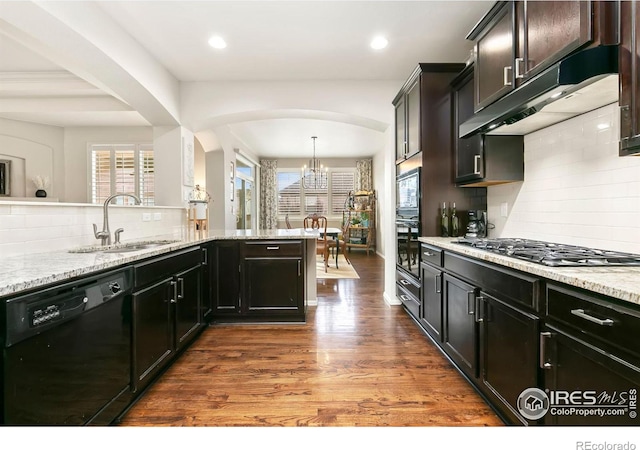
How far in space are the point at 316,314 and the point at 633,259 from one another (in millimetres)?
2638

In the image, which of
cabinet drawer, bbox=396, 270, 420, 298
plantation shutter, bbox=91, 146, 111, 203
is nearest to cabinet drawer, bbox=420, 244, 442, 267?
cabinet drawer, bbox=396, 270, 420, 298

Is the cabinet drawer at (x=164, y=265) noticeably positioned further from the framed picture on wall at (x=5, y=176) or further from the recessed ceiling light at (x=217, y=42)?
the framed picture on wall at (x=5, y=176)

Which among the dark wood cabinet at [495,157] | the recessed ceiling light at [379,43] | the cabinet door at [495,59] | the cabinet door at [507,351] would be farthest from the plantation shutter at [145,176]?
the cabinet door at [507,351]

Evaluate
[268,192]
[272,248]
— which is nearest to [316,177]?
[268,192]

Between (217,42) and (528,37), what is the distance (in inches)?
99.2

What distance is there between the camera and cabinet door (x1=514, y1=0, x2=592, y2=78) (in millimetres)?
1374

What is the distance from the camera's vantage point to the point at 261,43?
2.98 m

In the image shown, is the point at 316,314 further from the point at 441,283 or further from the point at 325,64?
the point at 325,64

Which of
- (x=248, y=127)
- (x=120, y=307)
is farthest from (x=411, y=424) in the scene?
(x=248, y=127)

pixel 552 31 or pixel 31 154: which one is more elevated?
pixel 31 154

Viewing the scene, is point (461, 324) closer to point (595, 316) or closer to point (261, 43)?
point (595, 316)

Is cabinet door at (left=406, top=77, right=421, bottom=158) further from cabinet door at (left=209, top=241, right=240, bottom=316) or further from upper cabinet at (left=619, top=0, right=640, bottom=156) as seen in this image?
cabinet door at (left=209, top=241, right=240, bottom=316)

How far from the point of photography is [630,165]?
1.64 m

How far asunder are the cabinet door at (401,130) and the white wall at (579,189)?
3.86 ft
